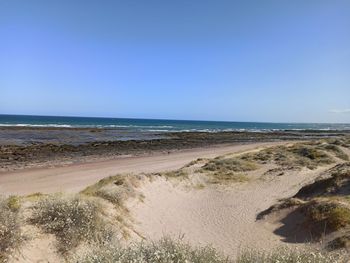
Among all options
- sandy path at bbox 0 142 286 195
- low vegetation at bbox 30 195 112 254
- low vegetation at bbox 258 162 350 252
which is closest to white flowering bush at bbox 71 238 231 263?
low vegetation at bbox 30 195 112 254

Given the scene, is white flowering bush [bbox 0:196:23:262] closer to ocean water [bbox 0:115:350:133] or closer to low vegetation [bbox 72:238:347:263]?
low vegetation [bbox 72:238:347:263]

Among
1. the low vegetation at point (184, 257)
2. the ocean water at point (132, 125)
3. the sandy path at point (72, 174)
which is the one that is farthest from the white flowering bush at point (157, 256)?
the ocean water at point (132, 125)

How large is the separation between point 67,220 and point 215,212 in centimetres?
670

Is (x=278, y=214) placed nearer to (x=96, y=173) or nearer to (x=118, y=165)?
(x=96, y=173)

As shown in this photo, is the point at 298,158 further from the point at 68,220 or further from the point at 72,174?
the point at 68,220

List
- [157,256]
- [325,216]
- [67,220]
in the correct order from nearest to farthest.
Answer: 1. [157,256]
2. [67,220]
3. [325,216]

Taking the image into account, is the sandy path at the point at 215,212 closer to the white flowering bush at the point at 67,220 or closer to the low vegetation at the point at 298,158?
the white flowering bush at the point at 67,220

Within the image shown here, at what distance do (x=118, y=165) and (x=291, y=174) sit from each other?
1176cm

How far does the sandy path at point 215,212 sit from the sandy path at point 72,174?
458 cm

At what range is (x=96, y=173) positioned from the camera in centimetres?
2245

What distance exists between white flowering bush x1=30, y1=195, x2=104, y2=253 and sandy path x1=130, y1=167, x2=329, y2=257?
172cm

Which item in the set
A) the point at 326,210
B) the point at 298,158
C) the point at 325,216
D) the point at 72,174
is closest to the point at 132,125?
the point at 298,158

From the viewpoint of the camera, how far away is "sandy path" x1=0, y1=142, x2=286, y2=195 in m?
17.8

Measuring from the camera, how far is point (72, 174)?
864 inches
